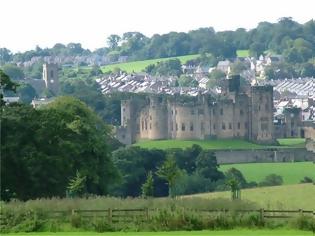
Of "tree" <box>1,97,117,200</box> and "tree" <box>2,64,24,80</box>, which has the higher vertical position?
"tree" <box>2,64,24,80</box>

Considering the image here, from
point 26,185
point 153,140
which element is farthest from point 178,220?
point 153,140

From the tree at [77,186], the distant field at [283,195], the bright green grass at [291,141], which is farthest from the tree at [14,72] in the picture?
the tree at [77,186]

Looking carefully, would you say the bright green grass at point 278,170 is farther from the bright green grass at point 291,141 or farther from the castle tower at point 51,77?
the castle tower at point 51,77

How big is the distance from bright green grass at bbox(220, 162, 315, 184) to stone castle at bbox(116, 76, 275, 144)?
12.9 m

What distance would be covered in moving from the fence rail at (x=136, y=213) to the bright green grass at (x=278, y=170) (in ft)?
149

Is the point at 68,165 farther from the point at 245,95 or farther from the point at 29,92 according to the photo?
the point at 29,92

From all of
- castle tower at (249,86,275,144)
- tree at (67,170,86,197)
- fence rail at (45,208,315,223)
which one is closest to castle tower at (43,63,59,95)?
castle tower at (249,86,275,144)

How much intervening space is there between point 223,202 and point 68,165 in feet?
29.2

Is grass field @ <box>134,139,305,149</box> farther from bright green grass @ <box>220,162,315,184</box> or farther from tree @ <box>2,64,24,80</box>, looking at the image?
tree @ <box>2,64,24,80</box>

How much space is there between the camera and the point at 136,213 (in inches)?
1422

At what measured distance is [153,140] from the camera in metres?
113

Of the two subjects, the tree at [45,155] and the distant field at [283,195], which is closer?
the tree at [45,155]

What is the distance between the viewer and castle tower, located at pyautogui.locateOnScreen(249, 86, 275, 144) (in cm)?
11275

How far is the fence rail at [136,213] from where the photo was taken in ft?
117
